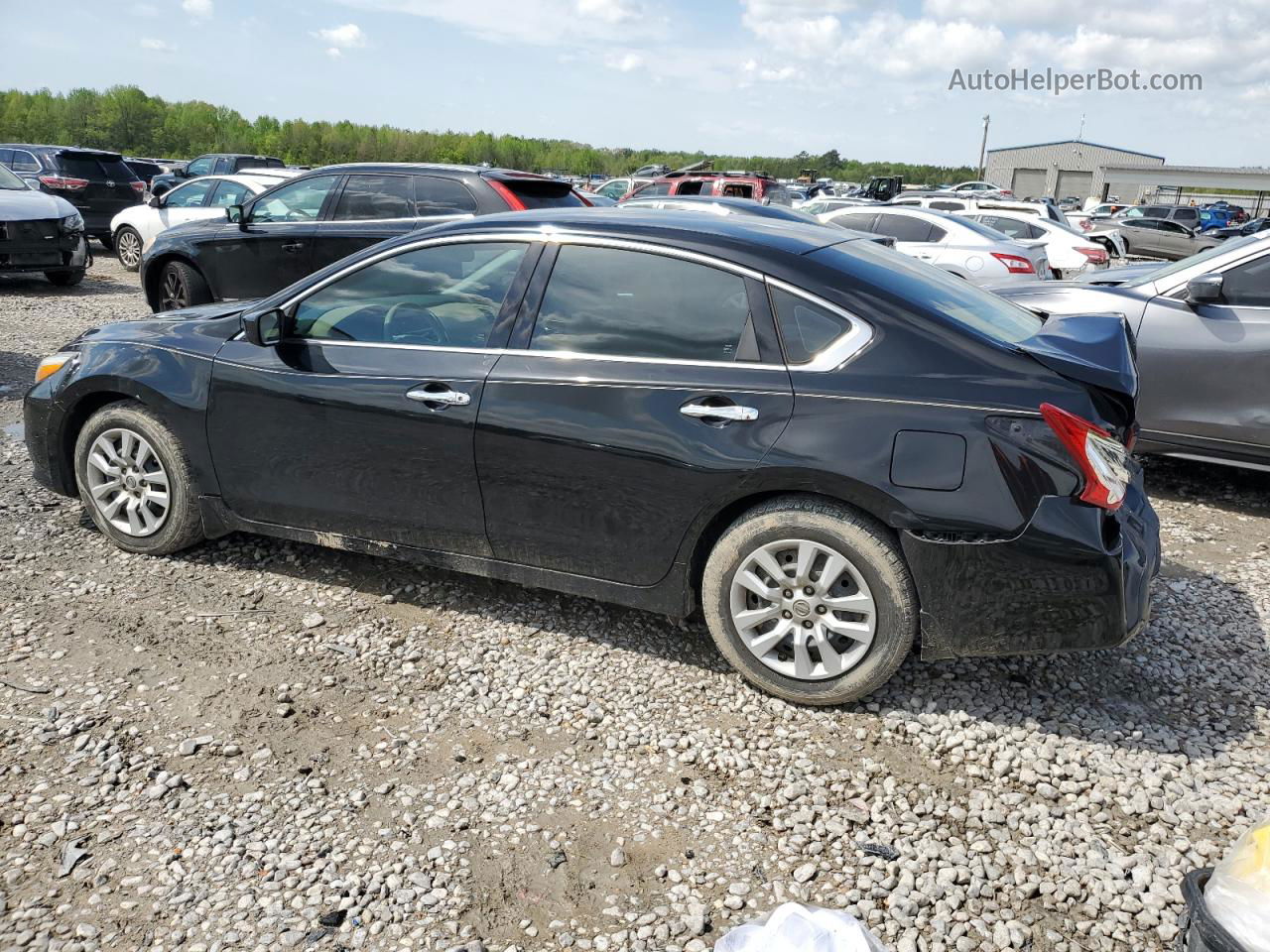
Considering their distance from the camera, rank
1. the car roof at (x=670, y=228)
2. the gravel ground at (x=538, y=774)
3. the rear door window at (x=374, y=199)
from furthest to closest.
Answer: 1. the rear door window at (x=374, y=199)
2. the car roof at (x=670, y=228)
3. the gravel ground at (x=538, y=774)

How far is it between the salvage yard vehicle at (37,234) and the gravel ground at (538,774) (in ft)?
31.2

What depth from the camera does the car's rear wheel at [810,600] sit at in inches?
125

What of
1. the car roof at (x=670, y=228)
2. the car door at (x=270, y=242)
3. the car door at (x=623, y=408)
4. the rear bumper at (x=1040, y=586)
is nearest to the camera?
the rear bumper at (x=1040, y=586)

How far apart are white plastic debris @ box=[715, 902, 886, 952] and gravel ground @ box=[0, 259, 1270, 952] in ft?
0.63

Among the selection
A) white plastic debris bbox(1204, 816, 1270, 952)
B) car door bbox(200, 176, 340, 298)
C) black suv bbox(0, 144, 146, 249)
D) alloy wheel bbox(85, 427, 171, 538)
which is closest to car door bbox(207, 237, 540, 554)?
alloy wheel bbox(85, 427, 171, 538)

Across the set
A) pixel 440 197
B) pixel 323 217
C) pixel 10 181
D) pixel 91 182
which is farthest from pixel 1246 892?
pixel 91 182

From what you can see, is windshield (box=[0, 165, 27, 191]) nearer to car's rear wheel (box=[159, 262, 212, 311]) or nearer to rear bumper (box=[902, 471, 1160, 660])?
car's rear wheel (box=[159, 262, 212, 311])

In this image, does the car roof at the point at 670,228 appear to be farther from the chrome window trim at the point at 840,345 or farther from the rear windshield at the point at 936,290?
the chrome window trim at the point at 840,345

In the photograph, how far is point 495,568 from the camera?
3.78 meters

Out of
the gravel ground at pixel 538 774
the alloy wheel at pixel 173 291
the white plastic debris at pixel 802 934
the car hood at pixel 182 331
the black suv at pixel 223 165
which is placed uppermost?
the black suv at pixel 223 165

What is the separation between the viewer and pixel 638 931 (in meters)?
2.44

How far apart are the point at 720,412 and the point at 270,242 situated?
6.70 m

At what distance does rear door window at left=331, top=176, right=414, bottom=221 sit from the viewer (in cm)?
816

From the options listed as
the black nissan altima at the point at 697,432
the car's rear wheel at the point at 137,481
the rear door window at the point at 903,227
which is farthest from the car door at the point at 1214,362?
the rear door window at the point at 903,227
